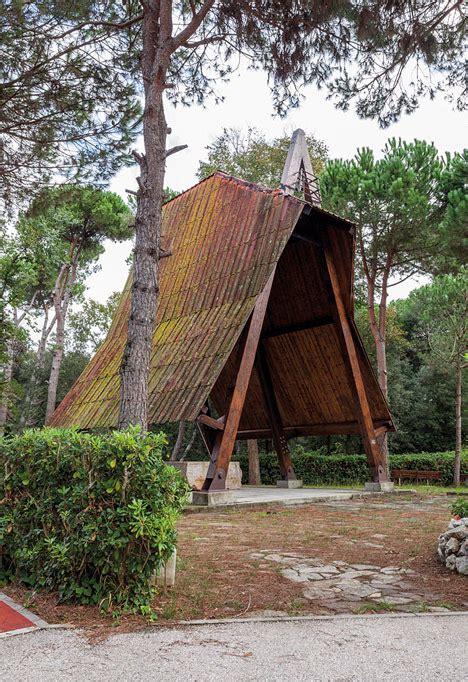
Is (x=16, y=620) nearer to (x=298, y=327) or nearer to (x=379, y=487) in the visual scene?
(x=379, y=487)

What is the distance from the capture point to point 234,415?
9711mm

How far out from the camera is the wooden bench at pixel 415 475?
18.4 m

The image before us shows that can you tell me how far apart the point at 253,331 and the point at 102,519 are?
21.8ft

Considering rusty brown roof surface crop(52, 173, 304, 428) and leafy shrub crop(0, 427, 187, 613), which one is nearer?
leafy shrub crop(0, 427, 187, 613)

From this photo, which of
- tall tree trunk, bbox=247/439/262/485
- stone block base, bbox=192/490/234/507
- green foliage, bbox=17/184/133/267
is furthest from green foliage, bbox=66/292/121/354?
stone block base, bbox=192/490/234/507

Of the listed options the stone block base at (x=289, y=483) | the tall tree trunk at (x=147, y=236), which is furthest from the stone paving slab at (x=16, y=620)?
the stone block base at (x=289, y=483)

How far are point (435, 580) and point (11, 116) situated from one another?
317 inches

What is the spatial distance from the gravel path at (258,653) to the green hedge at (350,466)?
15962 millimetres

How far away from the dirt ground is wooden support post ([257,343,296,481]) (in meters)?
5.15

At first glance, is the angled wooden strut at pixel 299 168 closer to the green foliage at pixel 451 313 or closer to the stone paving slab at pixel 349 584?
the green foliage at pixel 451 313

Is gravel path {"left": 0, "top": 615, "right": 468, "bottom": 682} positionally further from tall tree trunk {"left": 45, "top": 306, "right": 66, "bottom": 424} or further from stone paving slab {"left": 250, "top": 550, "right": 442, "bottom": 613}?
tall tree trunk {"left": 45, "top": 306, "right": 66, "bottom": 424}

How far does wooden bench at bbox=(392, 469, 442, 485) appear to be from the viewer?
18375mm

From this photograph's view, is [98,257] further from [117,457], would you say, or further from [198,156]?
[117,457]

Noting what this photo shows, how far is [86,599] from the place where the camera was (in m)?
3.68
